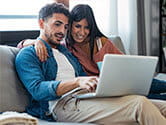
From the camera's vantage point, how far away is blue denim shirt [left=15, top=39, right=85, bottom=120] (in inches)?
64.1

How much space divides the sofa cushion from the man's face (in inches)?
9.7

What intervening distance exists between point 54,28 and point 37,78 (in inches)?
14.7

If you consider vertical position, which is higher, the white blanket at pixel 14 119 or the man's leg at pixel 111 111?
the white blanket at pixel 14 119

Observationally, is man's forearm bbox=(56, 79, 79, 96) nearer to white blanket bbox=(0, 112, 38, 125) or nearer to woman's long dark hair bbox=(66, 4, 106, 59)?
white blanket bbox=(0, 112, 38, 125)

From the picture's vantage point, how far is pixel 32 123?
1238 millimetres

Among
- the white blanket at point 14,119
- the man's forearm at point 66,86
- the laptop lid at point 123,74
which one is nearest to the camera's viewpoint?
the white blanket at point 14,119

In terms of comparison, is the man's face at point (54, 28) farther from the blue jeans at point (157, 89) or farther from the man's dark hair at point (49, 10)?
the blue jeans at point (157, 89)

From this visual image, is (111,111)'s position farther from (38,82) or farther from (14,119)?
(14,119)

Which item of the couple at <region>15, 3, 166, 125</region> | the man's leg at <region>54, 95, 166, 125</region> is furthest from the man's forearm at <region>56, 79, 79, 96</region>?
the man's leg at <region>54, 95, 166, 125</region>

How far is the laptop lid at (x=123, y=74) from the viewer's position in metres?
1.49

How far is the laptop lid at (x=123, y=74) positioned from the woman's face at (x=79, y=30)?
60cm

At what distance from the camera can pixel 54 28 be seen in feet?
6.23

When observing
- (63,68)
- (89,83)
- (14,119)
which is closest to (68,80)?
(63,68)

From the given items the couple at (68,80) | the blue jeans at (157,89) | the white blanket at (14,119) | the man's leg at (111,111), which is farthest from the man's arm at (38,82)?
the blue jeans at (157,89)
